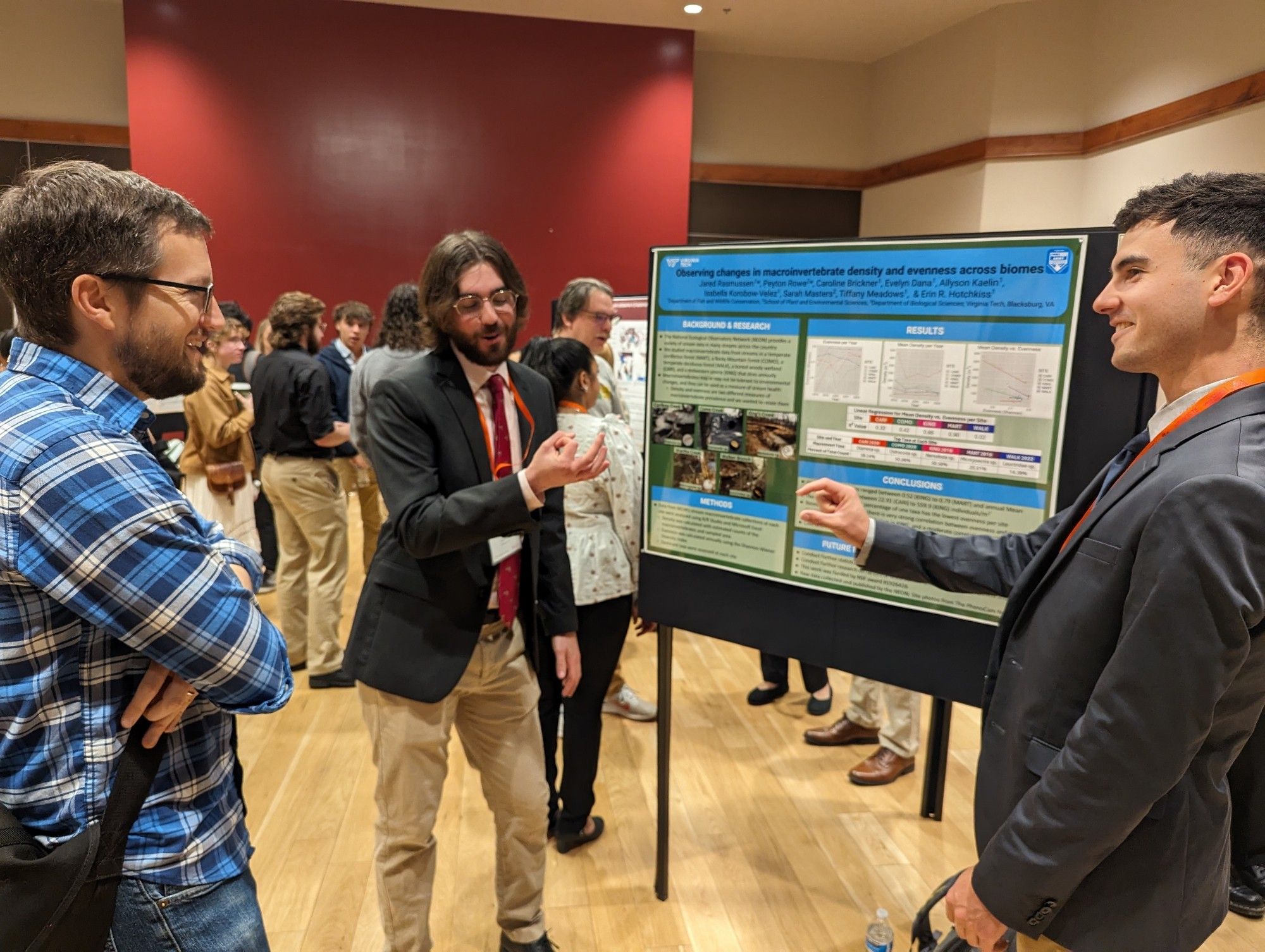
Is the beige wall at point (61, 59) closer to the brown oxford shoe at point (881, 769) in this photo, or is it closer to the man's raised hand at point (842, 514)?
the man's raised hand at point (842, 514)

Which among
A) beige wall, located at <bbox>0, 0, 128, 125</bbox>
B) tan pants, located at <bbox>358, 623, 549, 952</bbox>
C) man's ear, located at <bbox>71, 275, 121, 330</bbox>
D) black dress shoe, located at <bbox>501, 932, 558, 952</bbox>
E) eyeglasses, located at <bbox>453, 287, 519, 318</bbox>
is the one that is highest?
beige wall, located at <bbox>0, 0, 128, 125</bbox>

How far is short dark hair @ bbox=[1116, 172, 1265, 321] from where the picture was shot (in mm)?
1099

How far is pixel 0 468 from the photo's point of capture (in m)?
0.89

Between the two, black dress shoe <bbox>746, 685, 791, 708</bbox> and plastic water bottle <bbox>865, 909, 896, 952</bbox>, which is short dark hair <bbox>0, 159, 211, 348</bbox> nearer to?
plastic water bottle <bbox>865, 909, 896, 952</bbox>

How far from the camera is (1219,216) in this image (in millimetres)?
1118

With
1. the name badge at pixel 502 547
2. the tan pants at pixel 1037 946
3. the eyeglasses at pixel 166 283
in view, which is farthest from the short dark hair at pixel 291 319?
the tan pants at pixel 1037 946

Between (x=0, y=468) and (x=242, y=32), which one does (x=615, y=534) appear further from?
(x=242, y=32)

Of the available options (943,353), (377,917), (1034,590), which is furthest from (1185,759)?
(377,917)

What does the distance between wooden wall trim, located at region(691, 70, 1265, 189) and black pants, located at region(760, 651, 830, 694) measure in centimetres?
396

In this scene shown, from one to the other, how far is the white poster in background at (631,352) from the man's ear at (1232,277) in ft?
11.0

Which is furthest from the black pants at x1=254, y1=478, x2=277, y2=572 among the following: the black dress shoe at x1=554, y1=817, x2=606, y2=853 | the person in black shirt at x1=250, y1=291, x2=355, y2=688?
the black dress shoe at x1=554, y1=817, x2=606, y2=853

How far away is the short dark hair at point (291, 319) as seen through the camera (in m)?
3.75

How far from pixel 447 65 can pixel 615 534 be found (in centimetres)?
537

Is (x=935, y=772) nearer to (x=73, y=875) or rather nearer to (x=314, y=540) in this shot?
(x=73, y=875)
